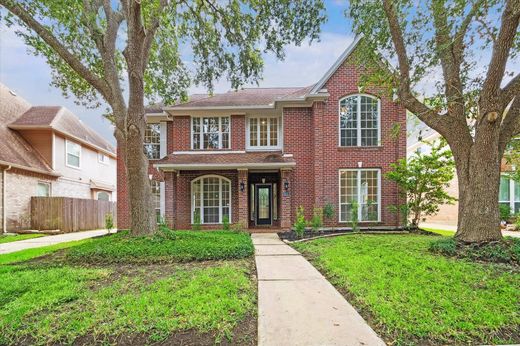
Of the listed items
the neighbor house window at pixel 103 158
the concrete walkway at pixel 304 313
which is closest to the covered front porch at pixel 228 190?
the concrete walkway at pixel 304 313

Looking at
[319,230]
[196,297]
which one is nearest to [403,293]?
[196,297]

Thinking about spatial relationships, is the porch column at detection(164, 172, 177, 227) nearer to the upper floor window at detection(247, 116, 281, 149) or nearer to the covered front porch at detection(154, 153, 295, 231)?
the covered front porch at detection(154, 153, 295, 231)

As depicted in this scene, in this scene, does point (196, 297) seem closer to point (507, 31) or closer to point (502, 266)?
point (502, 266)

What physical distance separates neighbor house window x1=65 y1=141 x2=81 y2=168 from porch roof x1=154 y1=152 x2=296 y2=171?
9.50 m

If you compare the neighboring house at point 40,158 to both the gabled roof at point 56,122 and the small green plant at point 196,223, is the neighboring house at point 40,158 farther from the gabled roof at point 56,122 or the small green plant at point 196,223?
the small green plant at point 196,223

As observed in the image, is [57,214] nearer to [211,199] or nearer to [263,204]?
[211,199]

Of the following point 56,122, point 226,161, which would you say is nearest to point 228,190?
point 226,161

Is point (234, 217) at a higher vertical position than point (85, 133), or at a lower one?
lower

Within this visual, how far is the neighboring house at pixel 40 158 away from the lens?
13.3 metres

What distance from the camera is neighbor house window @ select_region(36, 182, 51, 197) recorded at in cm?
1502

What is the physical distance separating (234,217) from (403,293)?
9.38m

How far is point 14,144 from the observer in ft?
48.5

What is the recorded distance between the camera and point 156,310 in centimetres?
353

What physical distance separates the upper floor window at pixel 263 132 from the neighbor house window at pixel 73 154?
12827 mm
